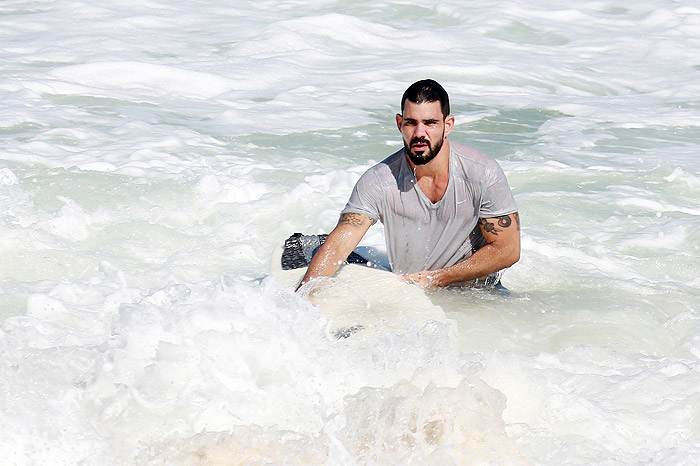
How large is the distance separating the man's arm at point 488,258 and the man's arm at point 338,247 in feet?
1.16

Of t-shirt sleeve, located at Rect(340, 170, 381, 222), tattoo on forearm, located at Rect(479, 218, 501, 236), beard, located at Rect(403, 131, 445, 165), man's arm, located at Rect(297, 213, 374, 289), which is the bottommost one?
man's arm, located at Rect(297, 213, 374, 289)

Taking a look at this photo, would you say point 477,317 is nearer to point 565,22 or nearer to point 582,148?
point 582,148

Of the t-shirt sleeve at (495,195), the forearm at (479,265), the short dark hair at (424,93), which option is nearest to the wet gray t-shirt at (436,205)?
the t-shirt sleeve at (495,195)

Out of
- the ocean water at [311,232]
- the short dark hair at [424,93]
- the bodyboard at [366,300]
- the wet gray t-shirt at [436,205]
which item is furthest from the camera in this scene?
the wet gray t-shirt at [436,205]

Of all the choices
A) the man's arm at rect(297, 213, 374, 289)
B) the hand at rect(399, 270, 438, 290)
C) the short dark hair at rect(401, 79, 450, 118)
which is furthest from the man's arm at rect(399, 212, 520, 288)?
the short dark hair at rect(401, 79, 450, 118)

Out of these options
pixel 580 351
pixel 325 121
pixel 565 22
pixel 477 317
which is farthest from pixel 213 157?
pixel 565 22

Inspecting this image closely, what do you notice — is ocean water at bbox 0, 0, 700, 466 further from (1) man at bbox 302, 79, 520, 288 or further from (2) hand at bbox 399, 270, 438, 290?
(1) man at bbox 302, 79, 520, 288

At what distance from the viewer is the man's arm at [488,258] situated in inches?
179

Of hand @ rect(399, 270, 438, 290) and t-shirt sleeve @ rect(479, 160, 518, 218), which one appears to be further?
hand @ rect(399, 270, 438, 290)

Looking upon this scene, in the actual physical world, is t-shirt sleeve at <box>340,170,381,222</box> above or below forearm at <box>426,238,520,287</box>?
above

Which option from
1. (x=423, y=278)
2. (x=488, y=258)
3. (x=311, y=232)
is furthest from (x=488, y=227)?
(x=311, y=232)

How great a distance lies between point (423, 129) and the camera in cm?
433

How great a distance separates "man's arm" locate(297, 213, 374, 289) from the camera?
174 inches

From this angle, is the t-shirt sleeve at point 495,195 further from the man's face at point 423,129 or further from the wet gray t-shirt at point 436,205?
the man's face at point 423,129
